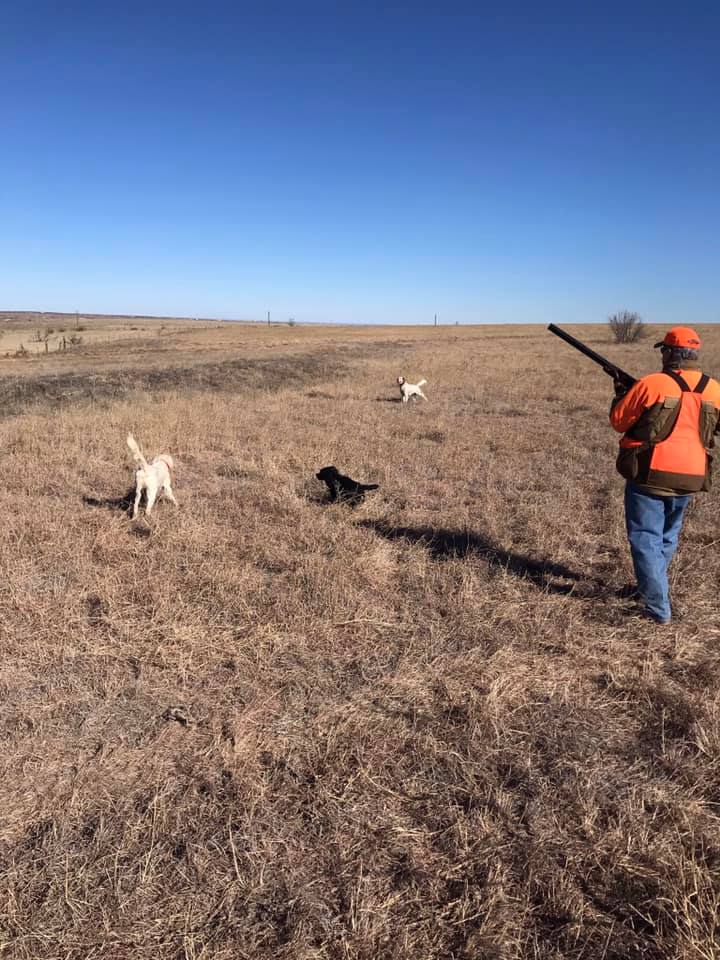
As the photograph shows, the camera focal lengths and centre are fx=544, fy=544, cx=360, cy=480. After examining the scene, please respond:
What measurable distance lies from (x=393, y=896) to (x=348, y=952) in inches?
9.3

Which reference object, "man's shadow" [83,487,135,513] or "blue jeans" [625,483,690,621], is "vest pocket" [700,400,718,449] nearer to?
"blue jeans" [625,483,690,621]

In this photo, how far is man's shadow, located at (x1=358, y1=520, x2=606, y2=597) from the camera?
170 inches

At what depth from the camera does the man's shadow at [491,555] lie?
432 centimetres

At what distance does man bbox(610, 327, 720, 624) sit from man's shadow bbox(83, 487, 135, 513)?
4.80 meters

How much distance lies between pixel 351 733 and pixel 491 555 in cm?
255

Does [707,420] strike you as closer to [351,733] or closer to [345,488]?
[351,733]

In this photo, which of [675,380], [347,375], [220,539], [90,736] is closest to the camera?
[90,736]

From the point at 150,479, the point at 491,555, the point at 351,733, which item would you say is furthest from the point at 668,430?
the point at 150,479

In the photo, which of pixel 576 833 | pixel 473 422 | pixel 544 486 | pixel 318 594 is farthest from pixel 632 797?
pixel 473 422

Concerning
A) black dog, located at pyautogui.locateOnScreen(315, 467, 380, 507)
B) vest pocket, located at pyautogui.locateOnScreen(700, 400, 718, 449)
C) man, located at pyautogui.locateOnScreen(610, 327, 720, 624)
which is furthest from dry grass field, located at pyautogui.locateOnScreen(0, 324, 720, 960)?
vest pocket, located at pyautogui.locateOnScreen(700, 400, 718, 449)

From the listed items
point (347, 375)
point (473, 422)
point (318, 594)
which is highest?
point (347, 375)

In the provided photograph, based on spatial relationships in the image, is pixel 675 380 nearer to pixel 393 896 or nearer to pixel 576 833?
pixel 576 833

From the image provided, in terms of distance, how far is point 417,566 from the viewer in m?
4.55

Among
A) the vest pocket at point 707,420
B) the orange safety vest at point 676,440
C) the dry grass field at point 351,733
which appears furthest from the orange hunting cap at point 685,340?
the dry grass field at point 351,733
